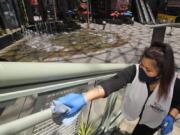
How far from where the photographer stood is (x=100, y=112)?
208 centimetres

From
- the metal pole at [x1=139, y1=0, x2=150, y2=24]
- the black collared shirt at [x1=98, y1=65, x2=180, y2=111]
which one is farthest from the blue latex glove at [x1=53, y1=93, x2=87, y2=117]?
the metal pole at [x1=139, y1=0, x2=150, y2=24]

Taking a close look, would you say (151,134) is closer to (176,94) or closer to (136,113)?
(136,113)

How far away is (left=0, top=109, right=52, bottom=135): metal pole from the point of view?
655mm

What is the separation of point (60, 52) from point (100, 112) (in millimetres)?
5150

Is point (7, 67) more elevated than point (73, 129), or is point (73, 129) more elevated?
point (7, 67)


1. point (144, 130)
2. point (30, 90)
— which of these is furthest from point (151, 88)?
point (30, 90)

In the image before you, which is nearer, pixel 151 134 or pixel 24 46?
pixel 151 134

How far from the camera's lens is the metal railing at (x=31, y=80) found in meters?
0.58

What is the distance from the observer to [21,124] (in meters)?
0.73

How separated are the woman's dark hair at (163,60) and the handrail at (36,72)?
1.61 ft

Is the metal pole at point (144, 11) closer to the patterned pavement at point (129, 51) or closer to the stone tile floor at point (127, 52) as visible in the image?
the patterned pavement at point (129, 51)

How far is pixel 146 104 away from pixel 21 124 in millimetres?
1098

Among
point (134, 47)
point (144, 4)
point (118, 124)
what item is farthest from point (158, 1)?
point (118, 124)

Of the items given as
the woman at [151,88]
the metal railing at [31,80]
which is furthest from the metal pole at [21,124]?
the woman at [151,88]
